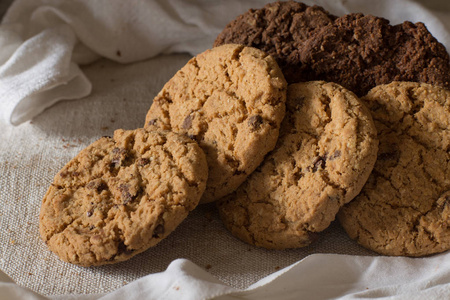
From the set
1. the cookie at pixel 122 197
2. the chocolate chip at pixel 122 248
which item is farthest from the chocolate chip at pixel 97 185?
the chocolate chip at pixel 122 248

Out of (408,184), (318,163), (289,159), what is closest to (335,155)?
(318,163)

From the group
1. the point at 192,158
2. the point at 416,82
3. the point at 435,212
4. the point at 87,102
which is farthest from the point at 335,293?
the point at 87,102

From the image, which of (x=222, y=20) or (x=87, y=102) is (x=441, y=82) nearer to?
(x=222, y=20)

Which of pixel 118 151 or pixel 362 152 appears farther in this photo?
pixel 118 151

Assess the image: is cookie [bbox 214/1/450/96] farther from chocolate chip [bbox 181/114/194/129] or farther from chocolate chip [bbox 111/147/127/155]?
chocolate chip [bbox 111/147/127/155]

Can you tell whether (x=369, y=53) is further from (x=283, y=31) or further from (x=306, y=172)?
(x=306, y=172)

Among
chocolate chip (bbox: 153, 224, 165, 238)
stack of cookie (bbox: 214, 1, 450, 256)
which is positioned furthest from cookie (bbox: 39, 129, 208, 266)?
stack of cookie (bbox: 214, 1, 450, 256)
